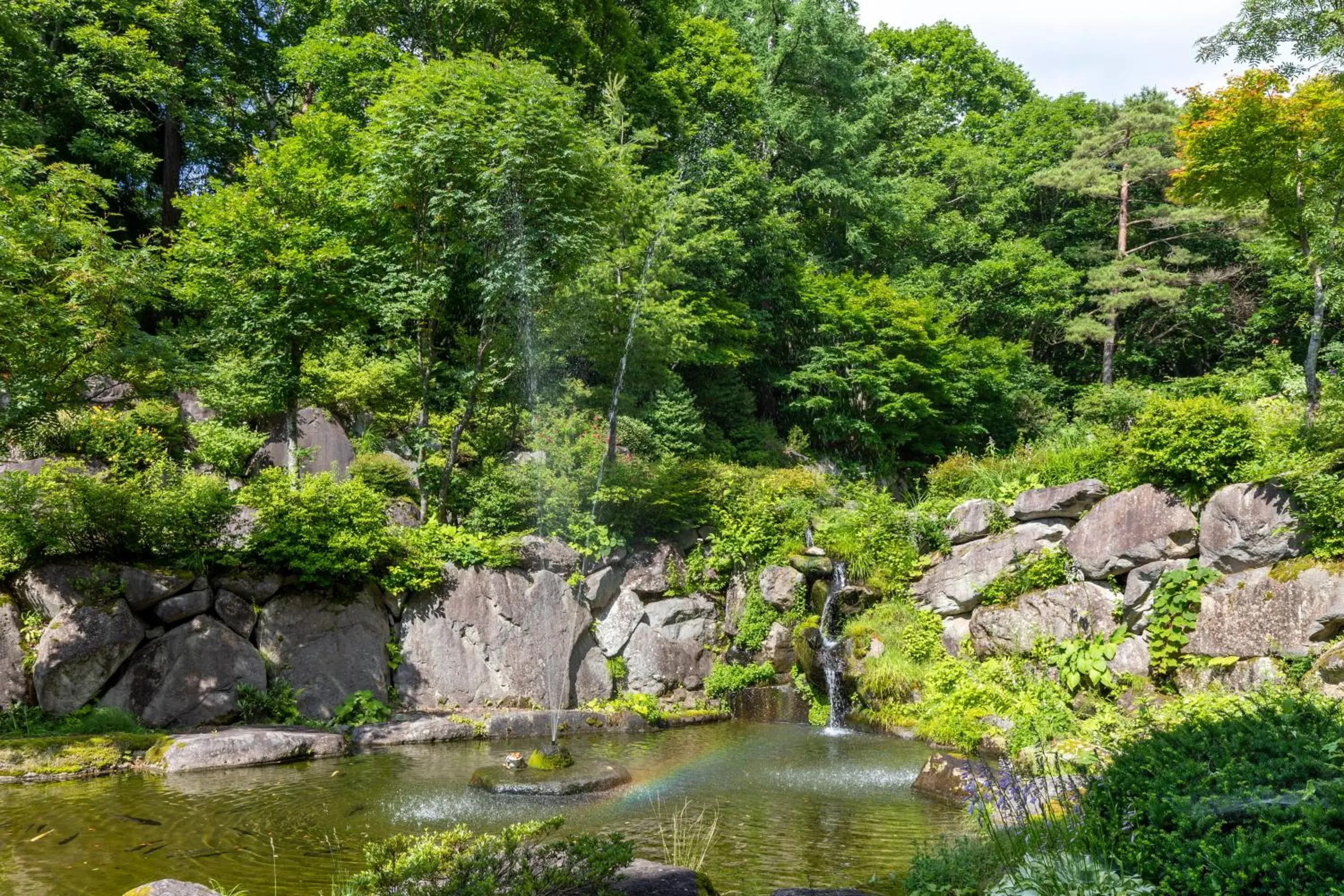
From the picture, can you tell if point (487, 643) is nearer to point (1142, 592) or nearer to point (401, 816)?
point (401, 816)

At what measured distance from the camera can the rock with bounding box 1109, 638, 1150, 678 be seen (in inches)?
402

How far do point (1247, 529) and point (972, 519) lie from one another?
388 cm

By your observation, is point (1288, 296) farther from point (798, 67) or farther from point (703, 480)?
point (703, 480)

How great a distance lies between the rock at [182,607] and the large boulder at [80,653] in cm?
35

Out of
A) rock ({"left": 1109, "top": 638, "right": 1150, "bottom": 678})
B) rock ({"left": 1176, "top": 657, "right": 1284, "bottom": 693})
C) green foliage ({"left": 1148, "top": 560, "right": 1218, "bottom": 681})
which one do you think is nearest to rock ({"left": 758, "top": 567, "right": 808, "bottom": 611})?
rock ({"left": 1109, "top": 638, "right": 1150, "bottom": 678})

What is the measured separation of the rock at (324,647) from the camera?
10891 mm

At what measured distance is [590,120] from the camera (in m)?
18.8

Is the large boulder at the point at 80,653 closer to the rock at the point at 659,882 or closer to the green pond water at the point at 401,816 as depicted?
the green pond water at the point at 401,816

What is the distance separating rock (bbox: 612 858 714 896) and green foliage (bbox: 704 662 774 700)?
8925 mm

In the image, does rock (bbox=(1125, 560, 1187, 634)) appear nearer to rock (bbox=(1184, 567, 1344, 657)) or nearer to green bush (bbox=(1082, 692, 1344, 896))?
rock (bbox=(1184, 567, 1344, 657))

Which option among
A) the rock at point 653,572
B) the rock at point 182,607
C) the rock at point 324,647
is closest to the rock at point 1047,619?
the rock at point 653,572

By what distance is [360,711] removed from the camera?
1101 centimetres

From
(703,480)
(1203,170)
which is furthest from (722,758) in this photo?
(1203,170)

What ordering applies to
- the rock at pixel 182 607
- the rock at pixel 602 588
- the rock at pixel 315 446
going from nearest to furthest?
the rock at pixel 182 607 < the rock at pixel 602 588 < the rock at pixel 315 446
